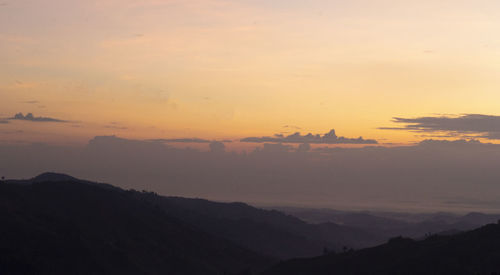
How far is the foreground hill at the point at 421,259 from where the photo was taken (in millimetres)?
147750

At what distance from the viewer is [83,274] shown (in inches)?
7849

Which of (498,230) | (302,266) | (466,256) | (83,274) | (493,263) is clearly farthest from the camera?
(83,274)

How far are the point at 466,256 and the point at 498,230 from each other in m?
21.7

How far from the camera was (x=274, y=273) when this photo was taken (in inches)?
7352

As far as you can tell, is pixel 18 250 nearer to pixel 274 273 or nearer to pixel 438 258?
pixel 274 273

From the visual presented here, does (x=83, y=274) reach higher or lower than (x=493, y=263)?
lower

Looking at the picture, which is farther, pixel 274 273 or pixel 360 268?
pixel 274 273

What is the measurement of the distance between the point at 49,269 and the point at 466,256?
126677 mm

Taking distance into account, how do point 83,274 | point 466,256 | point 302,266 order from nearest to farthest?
point 466,256, point 302,266, point 83,274

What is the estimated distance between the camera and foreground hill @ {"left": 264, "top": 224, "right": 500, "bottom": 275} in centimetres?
14775

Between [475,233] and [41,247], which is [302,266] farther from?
[41,247]

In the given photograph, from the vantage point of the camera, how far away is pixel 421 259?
156m

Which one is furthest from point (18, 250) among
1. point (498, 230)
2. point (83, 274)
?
point (498, 230)

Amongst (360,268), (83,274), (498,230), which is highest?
(498,230)
